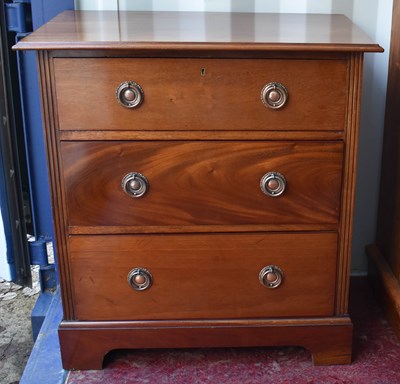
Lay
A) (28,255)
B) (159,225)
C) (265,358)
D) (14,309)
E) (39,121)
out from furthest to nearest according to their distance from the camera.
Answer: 1. (14,309)
2. (28,255)
3. (39,121)
4. (265,358)
5. (159,225)

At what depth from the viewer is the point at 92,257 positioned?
1.49 metres

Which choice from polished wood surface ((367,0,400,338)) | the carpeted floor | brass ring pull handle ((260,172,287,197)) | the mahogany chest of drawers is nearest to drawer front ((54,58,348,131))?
the mahogany chest of drawers

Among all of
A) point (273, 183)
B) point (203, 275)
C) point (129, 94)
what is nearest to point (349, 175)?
point (273, 183)

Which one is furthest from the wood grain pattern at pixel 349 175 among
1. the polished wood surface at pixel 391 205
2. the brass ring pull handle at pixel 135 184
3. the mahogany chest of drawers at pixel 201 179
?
the brass ring pull handle at pixel 135 184

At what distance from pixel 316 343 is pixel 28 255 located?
3.44 feet

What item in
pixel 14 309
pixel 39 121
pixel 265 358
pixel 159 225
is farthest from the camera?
pixel 14 309

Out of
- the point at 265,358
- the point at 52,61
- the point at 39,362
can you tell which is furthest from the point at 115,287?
the point at 52,61

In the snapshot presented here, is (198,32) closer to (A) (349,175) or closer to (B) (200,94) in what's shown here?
(B) (200,94)

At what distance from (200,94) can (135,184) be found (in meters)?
0.25

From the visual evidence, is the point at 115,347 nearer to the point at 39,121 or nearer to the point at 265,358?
the point at 265,358

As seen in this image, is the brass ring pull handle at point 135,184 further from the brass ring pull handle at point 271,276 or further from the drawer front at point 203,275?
the brass ring pull handle at point 271,276

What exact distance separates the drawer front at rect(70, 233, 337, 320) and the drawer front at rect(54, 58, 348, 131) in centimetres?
28

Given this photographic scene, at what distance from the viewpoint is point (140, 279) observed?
1.50 meters

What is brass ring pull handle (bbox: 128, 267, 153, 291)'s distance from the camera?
150 centimetres
